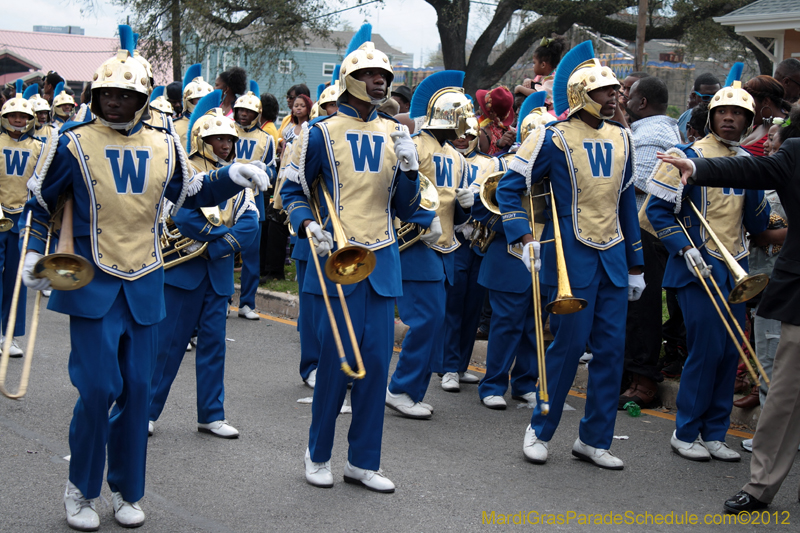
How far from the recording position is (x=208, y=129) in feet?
19.1

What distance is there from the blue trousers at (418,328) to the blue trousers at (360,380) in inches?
59.3

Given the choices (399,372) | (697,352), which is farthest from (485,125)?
(697,352)

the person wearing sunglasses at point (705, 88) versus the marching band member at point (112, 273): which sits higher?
the person wearing sunglasses at point (705, 88)

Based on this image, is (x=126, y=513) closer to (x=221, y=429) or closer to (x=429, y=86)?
(x=221, y=429)

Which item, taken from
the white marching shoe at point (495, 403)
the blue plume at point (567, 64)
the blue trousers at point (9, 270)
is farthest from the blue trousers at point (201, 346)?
the blue trousers at point (9, 270)

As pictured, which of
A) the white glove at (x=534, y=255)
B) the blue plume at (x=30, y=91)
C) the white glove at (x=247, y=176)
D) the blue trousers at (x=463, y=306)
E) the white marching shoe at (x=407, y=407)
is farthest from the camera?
the blue plume at (x=30, y=91)

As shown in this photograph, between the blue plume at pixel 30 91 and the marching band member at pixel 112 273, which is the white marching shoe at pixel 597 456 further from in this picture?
the blue plume at pixel 30 91

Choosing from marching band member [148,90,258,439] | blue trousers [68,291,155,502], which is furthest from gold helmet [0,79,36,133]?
blue trousers [68,291,155,502]

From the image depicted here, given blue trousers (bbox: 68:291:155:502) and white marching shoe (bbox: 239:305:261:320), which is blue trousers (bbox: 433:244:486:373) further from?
blue trousers (bbox: 68:291:155:502)

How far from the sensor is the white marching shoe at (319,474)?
15.6 feet

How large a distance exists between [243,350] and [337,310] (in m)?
3.83

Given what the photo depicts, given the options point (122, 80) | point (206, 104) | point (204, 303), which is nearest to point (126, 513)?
point (204, 303)

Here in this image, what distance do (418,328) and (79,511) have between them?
2816 millimetres

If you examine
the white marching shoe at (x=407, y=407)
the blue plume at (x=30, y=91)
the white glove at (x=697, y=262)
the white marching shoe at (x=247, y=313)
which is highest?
the blue plume at (x=30, y=91)
